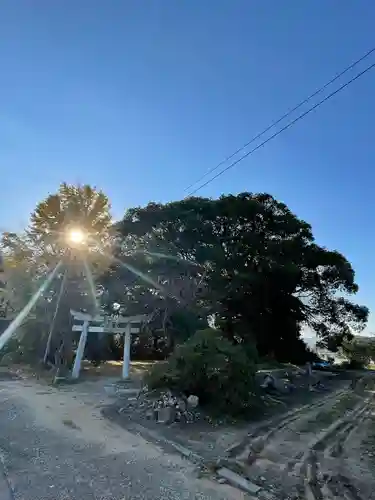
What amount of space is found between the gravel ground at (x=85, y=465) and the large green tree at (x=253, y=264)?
1153cm

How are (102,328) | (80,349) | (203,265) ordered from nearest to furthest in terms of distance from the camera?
(80,349)
(102,328)
(203,265)

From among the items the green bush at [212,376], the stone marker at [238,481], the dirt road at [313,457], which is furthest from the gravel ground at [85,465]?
the green bush at [212,376]

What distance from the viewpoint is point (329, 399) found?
10797 mm

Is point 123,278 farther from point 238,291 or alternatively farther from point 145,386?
point 145,386

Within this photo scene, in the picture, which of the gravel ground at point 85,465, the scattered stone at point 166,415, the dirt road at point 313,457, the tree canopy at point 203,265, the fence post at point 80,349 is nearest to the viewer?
the gravel ground at point 85,465

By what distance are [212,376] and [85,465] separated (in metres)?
3.53

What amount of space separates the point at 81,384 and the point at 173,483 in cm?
830

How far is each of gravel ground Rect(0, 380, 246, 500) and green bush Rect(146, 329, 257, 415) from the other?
1685 mm

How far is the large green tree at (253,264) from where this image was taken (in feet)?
57.7

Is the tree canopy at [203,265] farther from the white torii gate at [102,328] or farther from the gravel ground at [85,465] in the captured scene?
the gravel ground at [85,465]

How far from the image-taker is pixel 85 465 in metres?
4.11

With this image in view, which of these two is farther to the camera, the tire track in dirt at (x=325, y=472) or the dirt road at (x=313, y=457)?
the dirt road at (x=313, y=457)

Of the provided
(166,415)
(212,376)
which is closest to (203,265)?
(212,376)

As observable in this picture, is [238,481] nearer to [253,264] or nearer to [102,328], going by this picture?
[102,328]
